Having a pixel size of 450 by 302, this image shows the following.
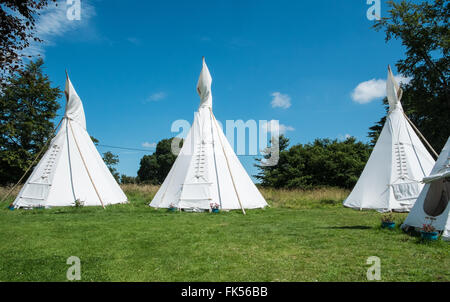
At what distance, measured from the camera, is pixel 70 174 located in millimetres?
12188

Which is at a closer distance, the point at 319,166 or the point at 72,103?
the point at 72,103

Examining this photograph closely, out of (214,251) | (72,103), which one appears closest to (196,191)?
(214,251)

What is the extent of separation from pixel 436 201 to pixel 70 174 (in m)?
12.6

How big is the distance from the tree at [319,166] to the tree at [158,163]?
1745cm

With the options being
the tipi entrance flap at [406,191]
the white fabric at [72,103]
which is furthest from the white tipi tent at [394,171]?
the white fabric at [72,103]

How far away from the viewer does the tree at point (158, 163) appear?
38.2 m

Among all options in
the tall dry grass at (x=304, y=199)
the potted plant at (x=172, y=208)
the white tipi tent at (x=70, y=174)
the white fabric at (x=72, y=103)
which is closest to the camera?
the potted plant at (x=172, y=208)

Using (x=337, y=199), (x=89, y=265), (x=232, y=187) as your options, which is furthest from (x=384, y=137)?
(x=89, y=265)

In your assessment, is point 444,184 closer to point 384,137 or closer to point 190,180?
point 384,137

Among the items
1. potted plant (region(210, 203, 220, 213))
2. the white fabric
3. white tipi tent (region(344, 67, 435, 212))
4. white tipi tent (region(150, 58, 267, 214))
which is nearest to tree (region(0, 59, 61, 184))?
the white fabric

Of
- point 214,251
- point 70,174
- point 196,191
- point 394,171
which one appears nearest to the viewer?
point 214,251

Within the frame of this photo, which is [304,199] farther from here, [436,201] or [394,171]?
[436,201]

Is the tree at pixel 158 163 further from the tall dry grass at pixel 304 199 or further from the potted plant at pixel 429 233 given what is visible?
the potted plant at pixel 429 233

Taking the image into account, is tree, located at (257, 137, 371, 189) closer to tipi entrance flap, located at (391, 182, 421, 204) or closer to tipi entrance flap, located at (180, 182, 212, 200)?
tipi entrance flap, located at (391, 182, 421, 204)
